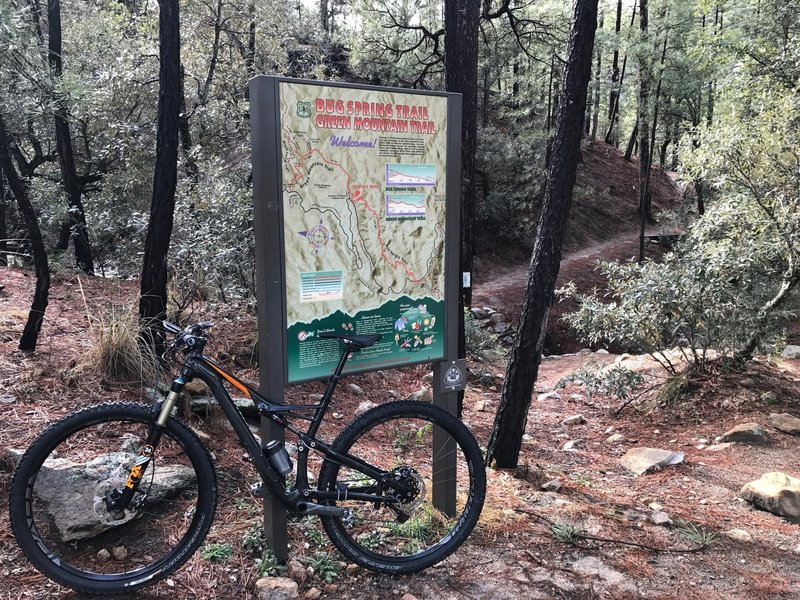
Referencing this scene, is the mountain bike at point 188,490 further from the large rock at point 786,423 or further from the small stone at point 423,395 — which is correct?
the large rock at point 786,423

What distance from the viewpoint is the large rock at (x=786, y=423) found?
6043mm

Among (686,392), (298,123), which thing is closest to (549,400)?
(686,392)

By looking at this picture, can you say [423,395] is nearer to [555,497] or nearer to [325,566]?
[555,497]

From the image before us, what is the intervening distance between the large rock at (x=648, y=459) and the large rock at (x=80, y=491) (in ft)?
13.3

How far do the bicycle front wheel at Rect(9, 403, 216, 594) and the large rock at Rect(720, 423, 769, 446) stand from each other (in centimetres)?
513

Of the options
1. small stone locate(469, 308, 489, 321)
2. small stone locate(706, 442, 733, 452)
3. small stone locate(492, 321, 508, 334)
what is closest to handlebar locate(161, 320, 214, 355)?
small stone locate(706, 442, 733, 452)

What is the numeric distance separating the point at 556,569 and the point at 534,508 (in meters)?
0.77

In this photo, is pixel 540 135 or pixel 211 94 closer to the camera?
pixel 211 94

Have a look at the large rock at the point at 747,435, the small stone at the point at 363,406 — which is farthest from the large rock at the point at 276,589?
the large rock at the point at 747,435

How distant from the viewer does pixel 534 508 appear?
3959 mm

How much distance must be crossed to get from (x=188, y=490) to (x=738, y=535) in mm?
3387

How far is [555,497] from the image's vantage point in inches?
166

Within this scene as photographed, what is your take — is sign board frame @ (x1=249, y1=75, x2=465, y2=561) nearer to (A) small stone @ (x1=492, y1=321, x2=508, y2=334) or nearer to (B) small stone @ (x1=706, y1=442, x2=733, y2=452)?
(B) small stone @ (x1=706, y1=442, x2=733, y2=452)

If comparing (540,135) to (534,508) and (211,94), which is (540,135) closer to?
(211,94)
